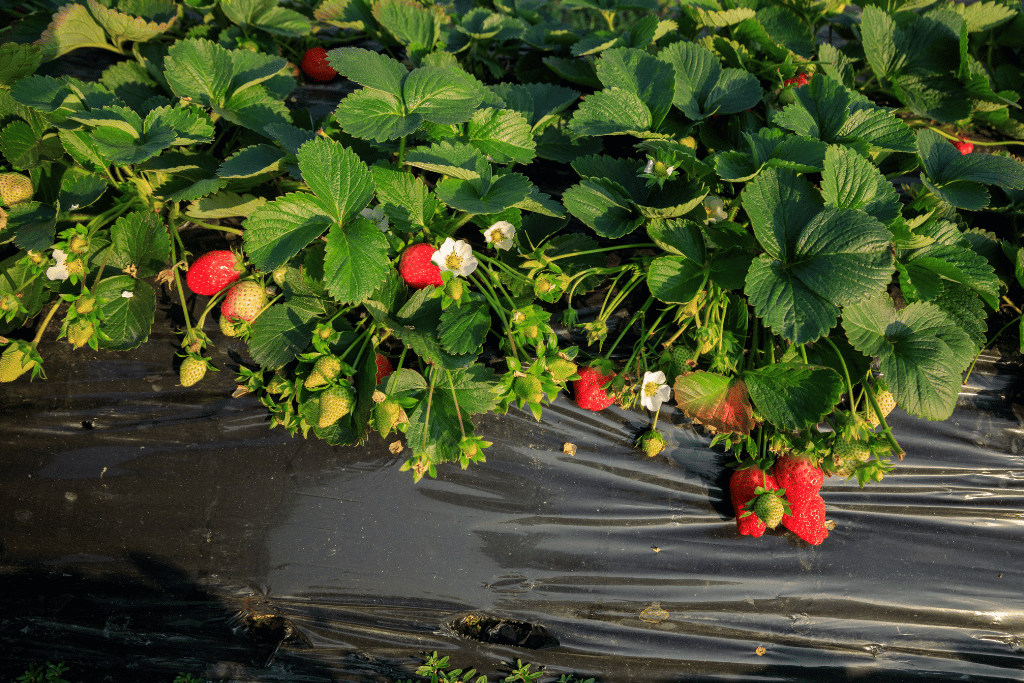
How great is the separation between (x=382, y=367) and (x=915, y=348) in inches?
43.8

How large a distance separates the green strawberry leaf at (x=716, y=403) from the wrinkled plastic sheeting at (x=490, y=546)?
201mm

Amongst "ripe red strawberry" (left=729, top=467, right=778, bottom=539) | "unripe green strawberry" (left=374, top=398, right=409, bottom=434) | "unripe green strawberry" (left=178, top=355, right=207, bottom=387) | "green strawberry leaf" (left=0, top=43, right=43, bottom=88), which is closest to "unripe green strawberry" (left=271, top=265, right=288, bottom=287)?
"unripe green strawberry" (left=178, top=355, right=207, bottom=387)

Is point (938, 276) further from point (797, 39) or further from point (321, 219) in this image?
point (321, 219)

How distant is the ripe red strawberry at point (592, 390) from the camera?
1.24m

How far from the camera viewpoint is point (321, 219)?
1073 millimetres

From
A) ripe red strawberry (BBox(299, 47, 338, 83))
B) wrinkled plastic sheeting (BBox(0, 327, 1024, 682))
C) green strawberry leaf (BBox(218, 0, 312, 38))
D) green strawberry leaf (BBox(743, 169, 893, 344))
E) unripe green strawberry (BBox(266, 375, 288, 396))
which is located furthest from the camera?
ripe red strawberry (BBox(299, 47, 338, 83))

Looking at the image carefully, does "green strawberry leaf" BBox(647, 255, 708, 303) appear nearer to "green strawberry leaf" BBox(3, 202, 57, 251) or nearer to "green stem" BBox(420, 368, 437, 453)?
"green stem" BBox(420, 368, 437, 453)

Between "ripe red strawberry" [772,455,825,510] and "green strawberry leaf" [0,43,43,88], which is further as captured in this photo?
"green strawberry leaf" [0,43,43,88]

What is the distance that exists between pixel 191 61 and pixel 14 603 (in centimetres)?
140

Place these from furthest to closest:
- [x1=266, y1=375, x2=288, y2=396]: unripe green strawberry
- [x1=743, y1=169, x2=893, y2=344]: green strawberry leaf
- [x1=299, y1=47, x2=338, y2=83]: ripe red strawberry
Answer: [x1=299, y1=47, x2=338, y2=83]: ripe red strawberry → [x1=266, y1=375, x2=288, y2=396]: unripe green strawberry → [x1=743, y1=169, x2=893, y2=344]: green strawberry leaf

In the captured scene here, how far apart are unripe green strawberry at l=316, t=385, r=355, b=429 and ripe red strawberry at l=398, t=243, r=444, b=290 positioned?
266 mm

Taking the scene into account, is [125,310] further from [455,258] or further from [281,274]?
[455,258]

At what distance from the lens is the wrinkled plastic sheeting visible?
131 cm

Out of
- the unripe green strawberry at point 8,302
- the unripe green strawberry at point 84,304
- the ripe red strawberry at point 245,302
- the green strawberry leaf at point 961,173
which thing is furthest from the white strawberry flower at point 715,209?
the unripe green strawberry at point 8,302
